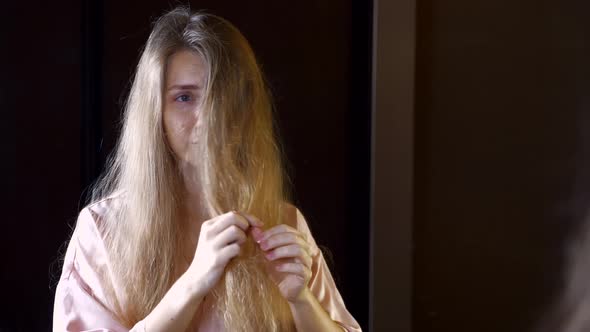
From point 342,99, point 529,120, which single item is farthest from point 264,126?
point 529,120

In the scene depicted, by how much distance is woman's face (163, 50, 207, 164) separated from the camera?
60cm

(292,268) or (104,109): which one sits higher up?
(104,109)

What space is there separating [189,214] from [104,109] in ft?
0.59

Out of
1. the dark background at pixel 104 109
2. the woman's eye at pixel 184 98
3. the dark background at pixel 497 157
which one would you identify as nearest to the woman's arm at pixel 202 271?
the woman's eye at pixel 184 98

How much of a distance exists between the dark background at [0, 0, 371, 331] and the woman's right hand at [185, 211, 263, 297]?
0.76 feet

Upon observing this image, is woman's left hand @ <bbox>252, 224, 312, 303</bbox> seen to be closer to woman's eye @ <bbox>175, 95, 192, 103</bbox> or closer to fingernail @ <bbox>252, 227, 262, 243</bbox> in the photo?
fingernail @ <bbox>252, 227, 262, 243</bbox>

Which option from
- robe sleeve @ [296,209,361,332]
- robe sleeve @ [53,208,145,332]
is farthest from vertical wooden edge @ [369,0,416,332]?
robe sleeve @ [53,208,145,332]

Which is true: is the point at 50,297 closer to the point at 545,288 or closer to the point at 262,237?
the point at 262,237

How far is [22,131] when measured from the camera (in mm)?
713

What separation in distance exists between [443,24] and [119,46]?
0.39 metres

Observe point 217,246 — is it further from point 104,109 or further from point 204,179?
point 104,109

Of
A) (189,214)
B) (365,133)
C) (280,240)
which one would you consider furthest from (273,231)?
(365,133)

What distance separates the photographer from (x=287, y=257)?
58 cm

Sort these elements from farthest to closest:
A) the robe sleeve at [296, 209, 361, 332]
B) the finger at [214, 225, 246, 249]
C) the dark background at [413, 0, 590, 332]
Result: the dark background at [413, 0, 590, 332], the robe sleeve at [296, 209, 361, 332], the finger at [214, 225, 246, 249]
